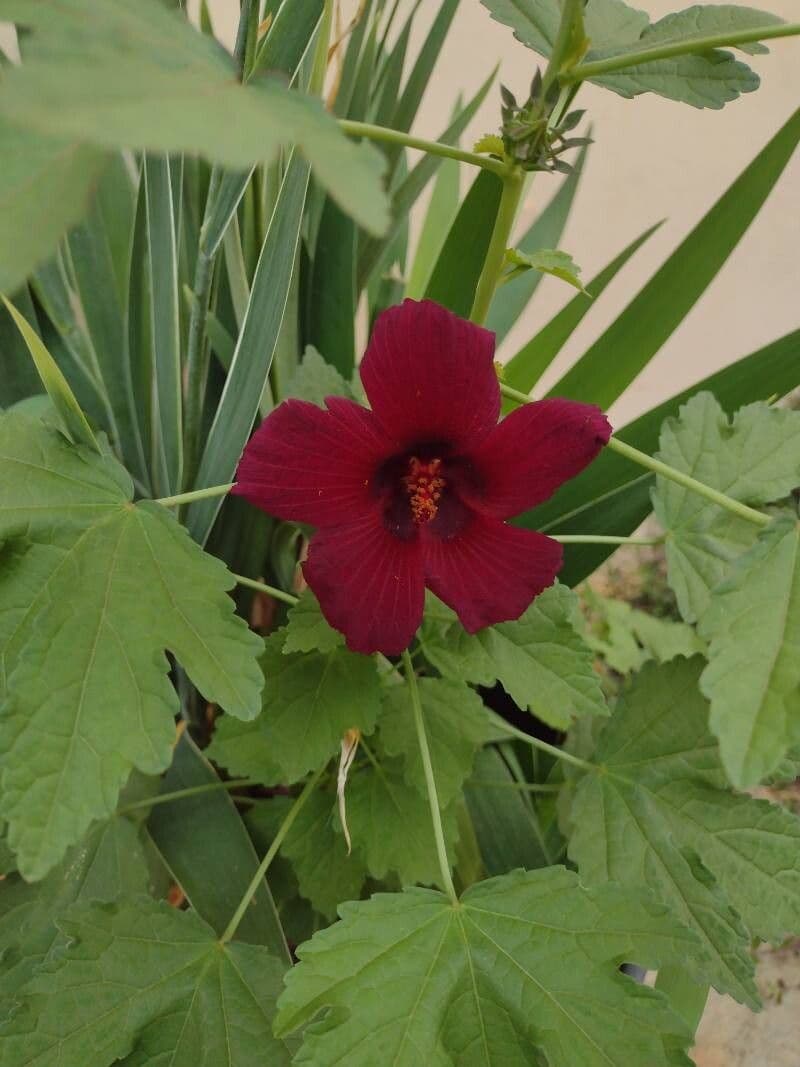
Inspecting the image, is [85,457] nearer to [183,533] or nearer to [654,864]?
[183,533]

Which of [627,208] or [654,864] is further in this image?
[627,208]

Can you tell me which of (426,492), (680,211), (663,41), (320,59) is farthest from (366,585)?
(680,211)

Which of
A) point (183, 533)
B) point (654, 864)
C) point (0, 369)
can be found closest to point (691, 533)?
point (654, 864)

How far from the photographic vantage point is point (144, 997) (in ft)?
1.40

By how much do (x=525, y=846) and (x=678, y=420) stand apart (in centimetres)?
31

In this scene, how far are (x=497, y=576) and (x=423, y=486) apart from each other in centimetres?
6

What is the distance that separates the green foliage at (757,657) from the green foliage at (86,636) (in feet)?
0.61

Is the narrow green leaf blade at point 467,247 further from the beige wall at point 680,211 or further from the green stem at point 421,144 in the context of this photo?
the beige wall at point 680,211

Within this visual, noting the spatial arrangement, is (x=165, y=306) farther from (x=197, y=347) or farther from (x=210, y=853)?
(x=210, y=853)

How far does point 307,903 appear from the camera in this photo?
64 centimetres

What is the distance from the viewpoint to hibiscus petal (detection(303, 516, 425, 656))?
0.38 metres

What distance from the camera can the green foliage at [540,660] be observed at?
1.38 ft

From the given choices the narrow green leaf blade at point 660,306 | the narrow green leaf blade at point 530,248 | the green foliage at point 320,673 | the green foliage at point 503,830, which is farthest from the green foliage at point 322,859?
the narrow green leaf blade at point 530,248

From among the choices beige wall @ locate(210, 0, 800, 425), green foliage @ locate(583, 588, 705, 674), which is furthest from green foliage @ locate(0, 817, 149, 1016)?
beige wall @ locate(210, 0, 800, 425)
